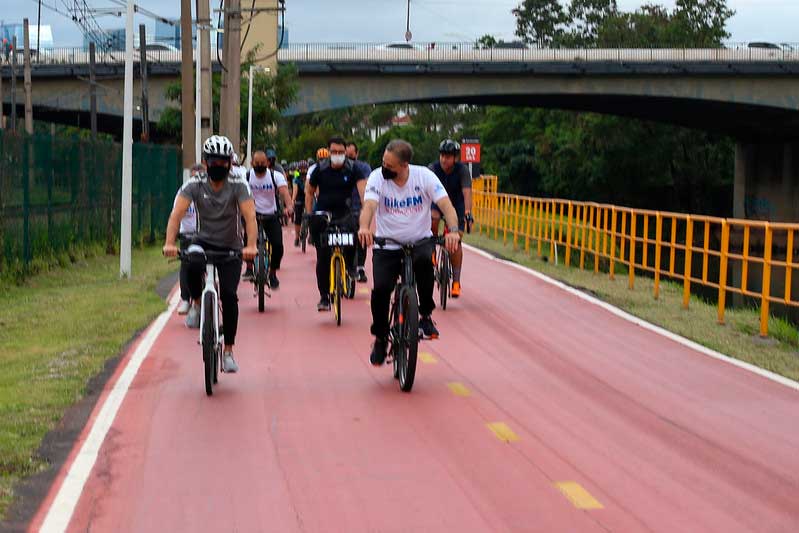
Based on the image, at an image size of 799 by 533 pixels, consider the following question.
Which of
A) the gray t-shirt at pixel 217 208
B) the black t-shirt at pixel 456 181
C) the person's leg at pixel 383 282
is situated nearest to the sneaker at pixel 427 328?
the person's leg at pixel 383 282

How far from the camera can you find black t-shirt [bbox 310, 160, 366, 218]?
1616 cm

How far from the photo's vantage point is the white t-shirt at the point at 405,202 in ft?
36.3

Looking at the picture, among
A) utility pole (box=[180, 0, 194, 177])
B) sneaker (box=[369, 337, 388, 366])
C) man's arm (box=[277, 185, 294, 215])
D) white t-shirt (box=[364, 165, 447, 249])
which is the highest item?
utility pole (box=[180, 0, 194, 177])

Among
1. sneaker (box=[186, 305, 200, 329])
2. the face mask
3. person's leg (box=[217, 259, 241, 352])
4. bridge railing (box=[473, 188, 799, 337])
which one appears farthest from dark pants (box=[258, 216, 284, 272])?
the face mask

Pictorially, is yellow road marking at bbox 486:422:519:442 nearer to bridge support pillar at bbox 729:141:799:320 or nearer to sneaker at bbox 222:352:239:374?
sneaker at bbox 222:352:239:374

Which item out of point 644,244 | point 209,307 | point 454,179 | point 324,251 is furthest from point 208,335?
point 644,244

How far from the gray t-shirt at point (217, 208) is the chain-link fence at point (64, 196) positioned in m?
9.05

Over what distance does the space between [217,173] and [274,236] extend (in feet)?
22.4

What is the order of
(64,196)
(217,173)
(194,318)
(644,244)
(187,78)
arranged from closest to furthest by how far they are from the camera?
1. (217,173)
2. (194,318)
3. (644,244)
4. (64,196)
5. (187,78)

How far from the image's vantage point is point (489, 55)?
202ft

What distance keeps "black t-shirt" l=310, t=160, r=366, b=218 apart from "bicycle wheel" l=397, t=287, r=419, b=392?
5.41m

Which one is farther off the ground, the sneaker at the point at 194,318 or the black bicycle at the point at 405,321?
the black bicycle at the point at 405,321

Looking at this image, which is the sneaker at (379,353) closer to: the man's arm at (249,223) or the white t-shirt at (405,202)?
the white t-shirt at (405,202)

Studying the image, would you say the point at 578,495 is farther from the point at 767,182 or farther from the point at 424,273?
the point at 767,182
